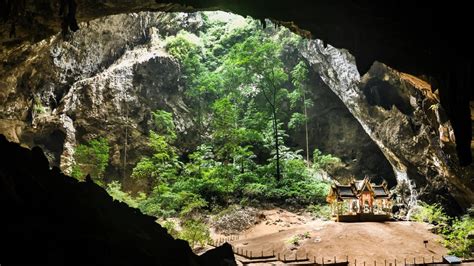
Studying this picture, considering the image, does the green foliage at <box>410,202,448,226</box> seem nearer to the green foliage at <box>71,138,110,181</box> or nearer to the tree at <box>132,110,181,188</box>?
the tree at <box>132,110,181,188</box>

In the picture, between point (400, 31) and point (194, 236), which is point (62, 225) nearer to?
point (400, 31)

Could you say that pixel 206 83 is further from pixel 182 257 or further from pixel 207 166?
pixel 182 257

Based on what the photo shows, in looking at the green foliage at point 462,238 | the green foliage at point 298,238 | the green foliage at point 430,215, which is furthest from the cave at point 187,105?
the green foliage at point 298,238

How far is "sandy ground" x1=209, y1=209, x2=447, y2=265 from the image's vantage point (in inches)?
637

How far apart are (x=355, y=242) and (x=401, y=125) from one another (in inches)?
396

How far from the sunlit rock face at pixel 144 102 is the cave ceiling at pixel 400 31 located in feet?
27.0

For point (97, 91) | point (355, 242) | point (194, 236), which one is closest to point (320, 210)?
point (355, 242)

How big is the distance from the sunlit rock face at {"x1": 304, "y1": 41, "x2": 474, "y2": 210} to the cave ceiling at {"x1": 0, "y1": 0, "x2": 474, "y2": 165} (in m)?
7.95

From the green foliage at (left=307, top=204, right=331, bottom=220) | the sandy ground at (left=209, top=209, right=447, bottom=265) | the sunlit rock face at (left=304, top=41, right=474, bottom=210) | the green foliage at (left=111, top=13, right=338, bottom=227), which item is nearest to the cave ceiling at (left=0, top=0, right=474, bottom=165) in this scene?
the sunlit rock face at (left=304, top=41, right=474, bottom=210)

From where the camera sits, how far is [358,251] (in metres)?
16.4

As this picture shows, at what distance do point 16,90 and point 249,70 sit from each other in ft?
62.8

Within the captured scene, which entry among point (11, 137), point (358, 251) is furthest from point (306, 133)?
point (11, 137)

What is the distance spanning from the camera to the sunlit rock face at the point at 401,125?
1778 cm

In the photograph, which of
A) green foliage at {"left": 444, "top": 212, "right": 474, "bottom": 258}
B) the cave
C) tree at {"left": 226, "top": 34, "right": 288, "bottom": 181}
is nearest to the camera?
the cave
